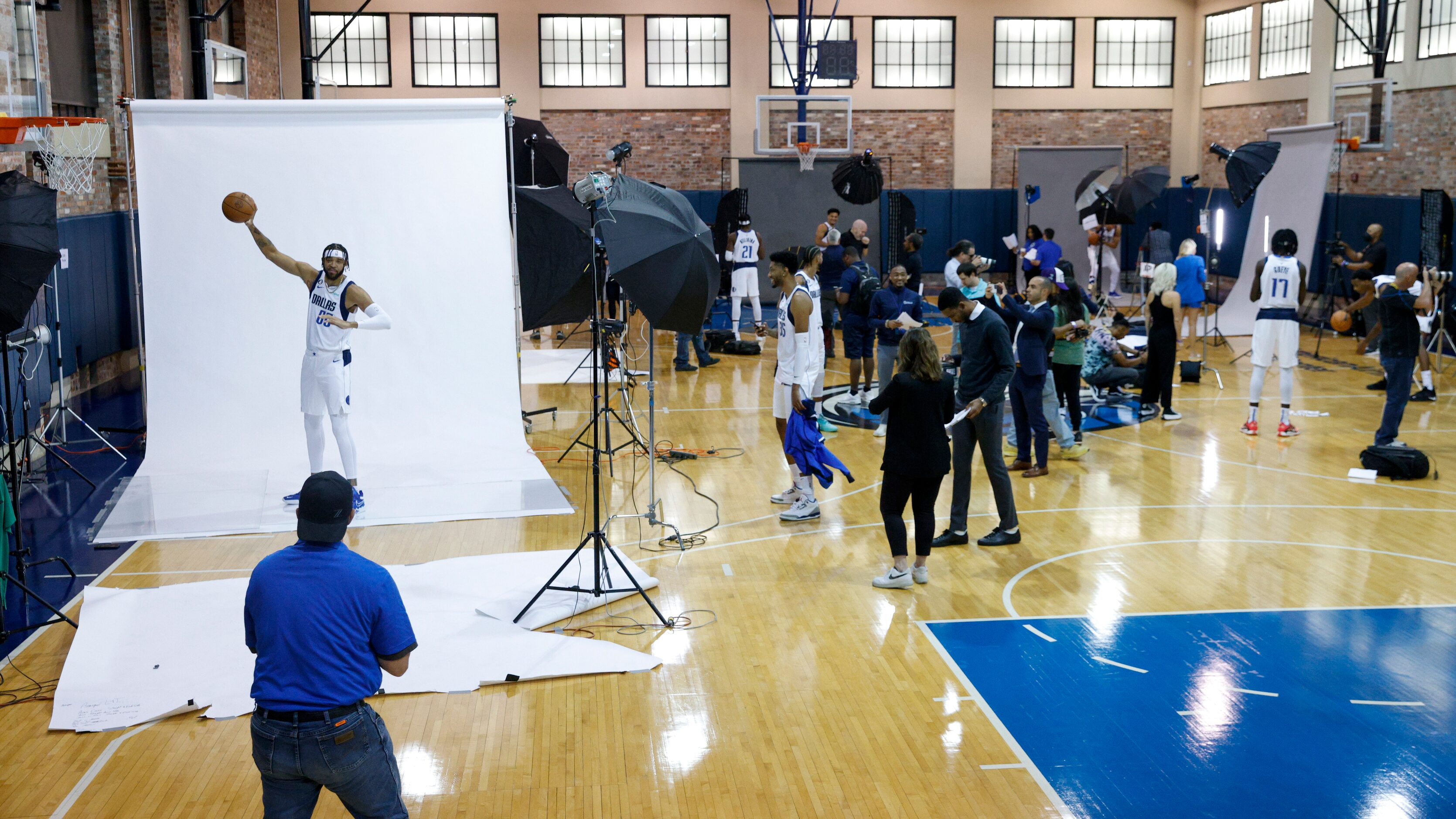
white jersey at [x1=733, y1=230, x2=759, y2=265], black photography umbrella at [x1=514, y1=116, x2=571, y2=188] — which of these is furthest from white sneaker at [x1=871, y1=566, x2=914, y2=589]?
white jersey at [x1=733, y1=230, x2=759, y2=265]

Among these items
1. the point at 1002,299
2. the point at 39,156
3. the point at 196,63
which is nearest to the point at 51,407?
the point at 39,156

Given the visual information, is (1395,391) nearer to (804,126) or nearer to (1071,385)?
(1071,385)

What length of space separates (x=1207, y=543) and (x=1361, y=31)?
1359cm

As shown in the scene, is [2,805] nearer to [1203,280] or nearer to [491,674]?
[491,674]

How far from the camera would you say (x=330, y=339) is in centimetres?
820

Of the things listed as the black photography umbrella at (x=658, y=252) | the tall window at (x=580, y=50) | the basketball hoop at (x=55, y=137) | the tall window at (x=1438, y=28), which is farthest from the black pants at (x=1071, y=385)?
the tall window at (x=580, y=50)

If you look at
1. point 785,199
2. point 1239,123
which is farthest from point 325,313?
point 1239,123

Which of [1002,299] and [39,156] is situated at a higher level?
[39,156]

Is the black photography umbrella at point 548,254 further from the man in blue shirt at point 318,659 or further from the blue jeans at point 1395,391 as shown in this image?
the man in blue shirt at point 318,659

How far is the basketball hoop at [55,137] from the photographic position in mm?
6676

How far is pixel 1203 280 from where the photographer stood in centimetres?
1573

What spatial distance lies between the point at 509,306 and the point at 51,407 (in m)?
4.68

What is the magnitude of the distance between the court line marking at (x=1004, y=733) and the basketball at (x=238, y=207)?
5221 millimetres

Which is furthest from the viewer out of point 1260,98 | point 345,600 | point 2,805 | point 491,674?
point 1260,98
